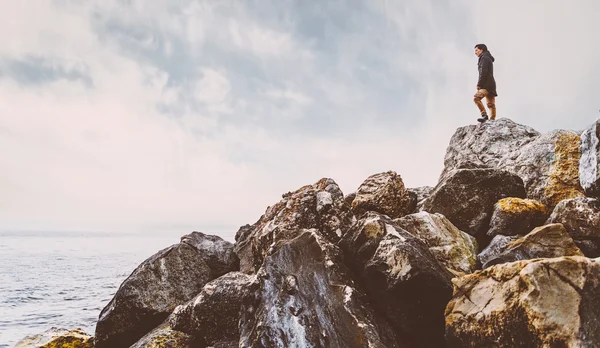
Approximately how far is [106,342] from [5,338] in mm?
14235

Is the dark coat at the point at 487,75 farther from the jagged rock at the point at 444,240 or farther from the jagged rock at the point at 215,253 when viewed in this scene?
the jagged rock at the point at 215,253

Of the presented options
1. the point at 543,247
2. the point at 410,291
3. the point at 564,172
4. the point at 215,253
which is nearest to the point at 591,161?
the point at 564,172

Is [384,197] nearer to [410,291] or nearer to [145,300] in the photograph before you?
[410,291]

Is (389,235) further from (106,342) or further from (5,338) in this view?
(5,338)

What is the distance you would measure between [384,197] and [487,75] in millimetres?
12249

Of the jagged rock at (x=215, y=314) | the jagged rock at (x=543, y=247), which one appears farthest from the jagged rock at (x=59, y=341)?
the jagged rock at (x=543, y=247)

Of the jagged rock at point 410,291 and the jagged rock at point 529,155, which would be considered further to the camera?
the jagged rock at point 529,155

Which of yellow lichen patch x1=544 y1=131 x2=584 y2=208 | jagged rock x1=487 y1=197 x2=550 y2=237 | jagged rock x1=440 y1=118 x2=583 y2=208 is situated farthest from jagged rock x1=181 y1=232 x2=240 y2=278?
yellow lichen patch x1=544 y1=131 x2=584 y2=208

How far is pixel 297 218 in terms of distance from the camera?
1035cm

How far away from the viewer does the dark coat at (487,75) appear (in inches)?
758

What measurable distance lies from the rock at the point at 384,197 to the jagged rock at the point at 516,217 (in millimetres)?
2836

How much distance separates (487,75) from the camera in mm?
19297

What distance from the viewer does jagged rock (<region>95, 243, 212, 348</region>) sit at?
443 inches

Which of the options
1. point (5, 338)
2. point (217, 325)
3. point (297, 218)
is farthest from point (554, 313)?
point (5, 338)
